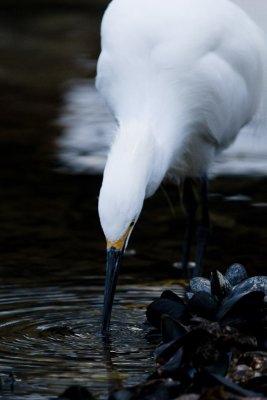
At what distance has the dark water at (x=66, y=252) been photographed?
16.9 feet

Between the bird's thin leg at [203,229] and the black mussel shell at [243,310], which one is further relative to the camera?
the bird's thin leg at [203,229]

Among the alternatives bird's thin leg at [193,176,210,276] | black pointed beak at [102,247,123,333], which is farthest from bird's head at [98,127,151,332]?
bird's thin leg at [193,176,210,276]

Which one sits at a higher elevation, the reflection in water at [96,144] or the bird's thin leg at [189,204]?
the bird's thin leg at [189,204]

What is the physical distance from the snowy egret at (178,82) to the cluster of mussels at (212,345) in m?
0.63

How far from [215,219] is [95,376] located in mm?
3680

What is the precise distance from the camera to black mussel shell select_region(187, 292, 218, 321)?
196 inches

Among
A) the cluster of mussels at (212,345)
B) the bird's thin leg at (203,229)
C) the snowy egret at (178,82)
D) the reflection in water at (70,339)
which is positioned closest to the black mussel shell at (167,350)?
the cluster of mussels at (212,345)

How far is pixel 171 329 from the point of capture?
15.8ft

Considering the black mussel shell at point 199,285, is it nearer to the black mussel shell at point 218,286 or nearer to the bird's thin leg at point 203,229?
the black mussel shell at point 218,286

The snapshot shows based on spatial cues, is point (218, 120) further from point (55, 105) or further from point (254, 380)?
point (55, 105)

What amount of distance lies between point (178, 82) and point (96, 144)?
371 centimetres

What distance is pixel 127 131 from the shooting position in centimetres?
590

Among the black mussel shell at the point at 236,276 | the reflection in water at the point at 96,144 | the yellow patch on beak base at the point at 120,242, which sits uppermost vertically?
the yellow patch on beak base at the point at 120,242

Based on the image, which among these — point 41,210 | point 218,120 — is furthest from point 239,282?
point 41,210
